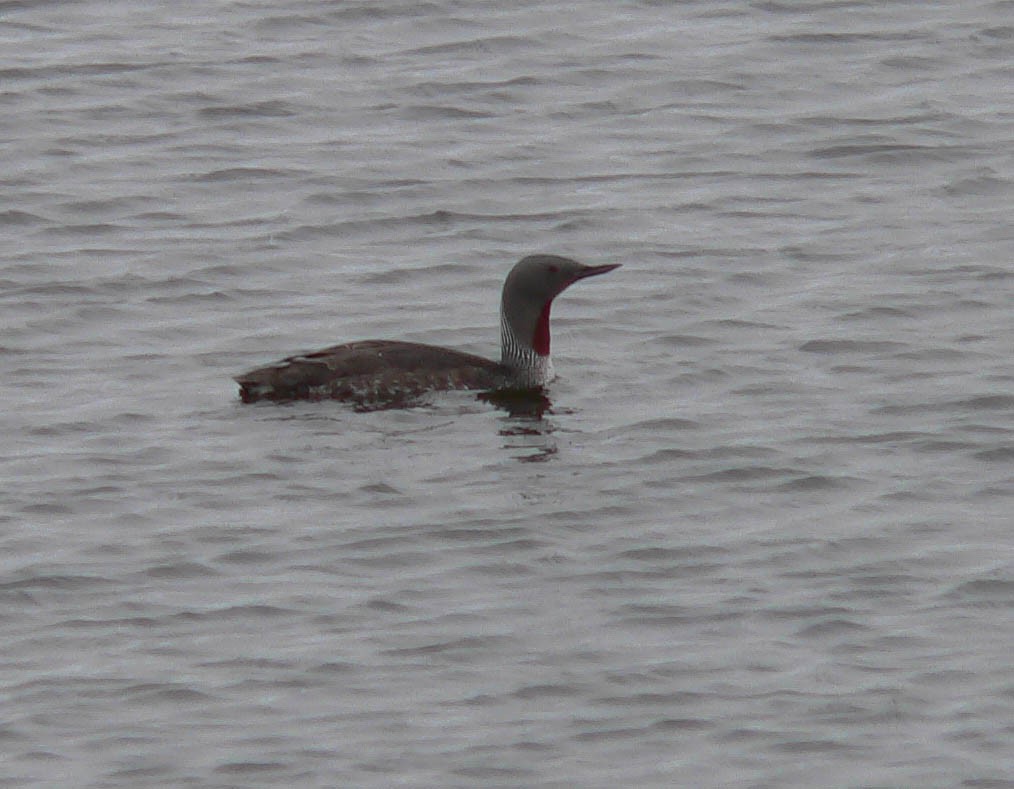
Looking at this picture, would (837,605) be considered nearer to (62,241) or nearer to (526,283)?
(526,283)

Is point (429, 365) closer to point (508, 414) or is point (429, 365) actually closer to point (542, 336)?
point (508, 414)

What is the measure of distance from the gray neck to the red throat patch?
0.03 m

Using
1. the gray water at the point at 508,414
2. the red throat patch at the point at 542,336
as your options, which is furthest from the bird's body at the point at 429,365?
the gray water at the point at 508,414

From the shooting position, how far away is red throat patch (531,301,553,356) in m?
Answer: 14.0

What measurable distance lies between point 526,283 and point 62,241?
12.6ft

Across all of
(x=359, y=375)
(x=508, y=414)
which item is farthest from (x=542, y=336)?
(x=359, y=375)

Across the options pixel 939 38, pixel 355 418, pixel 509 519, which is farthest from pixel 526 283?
pixel 939 38

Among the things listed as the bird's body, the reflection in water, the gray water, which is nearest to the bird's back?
the bird's body

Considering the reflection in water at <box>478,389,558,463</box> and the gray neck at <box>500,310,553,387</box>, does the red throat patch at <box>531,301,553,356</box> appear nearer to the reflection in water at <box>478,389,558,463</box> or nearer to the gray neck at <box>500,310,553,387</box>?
the gray neck at <box>500,310,553,387</box>

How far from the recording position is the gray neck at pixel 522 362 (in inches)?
554

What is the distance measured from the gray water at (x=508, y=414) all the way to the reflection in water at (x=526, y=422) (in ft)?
0.26

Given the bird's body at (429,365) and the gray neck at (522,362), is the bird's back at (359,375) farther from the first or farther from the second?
the gray neck at (522,362)

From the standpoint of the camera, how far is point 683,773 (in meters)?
9.13

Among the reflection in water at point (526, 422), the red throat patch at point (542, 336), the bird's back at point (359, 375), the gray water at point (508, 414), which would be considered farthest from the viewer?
Result: the red throat patch at point (542, 336)
